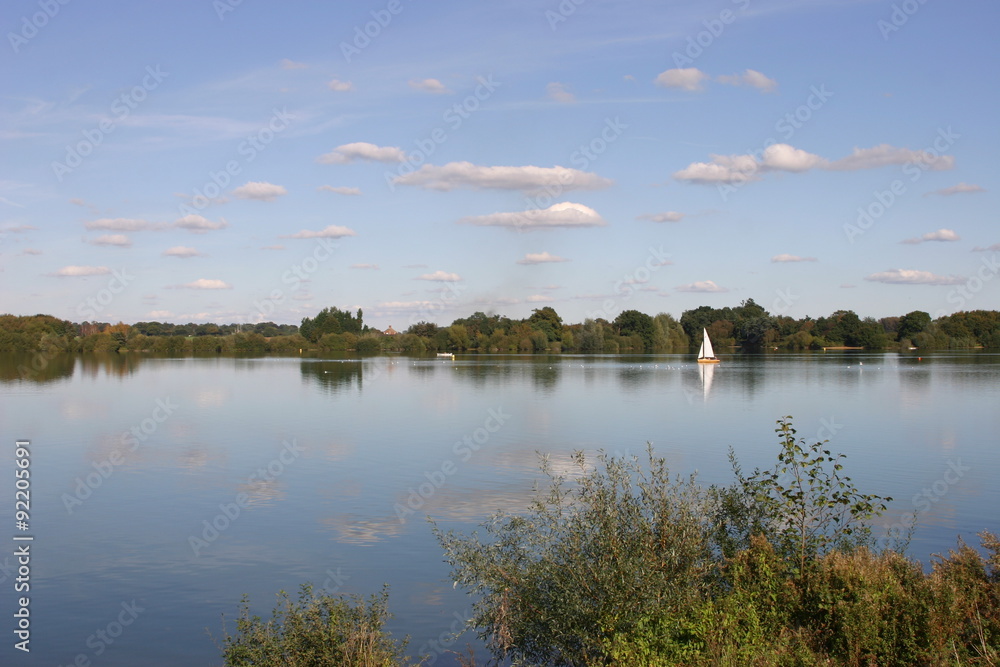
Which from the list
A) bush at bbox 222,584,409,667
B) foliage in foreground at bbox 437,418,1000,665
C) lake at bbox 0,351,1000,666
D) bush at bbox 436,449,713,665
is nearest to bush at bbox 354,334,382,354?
lake at bbox 0,351,1000,666

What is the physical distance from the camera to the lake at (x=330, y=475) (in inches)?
500

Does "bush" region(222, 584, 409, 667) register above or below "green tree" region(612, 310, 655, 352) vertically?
below

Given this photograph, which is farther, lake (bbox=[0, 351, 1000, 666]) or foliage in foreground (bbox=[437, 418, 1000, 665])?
lake (bbox=[0, 351, 1000, 666])

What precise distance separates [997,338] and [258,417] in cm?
13438

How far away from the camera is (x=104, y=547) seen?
51.5 feet

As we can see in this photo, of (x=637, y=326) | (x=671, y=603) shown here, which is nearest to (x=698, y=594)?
(x=671, y=603)

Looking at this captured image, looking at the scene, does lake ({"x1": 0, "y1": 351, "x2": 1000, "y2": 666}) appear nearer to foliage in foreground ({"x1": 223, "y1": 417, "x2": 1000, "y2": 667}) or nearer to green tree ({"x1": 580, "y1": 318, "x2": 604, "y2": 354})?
foliage in foreground ({"x1": 223, "y1": 417, "x2": 1000, "y2": 667})

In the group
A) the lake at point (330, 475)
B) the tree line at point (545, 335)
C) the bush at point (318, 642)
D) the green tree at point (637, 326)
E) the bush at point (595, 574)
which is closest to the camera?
the bush at point (318, 642)

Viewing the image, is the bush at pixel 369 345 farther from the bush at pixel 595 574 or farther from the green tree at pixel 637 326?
the bush at pixel 595 574

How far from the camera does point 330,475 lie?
22.5 meters

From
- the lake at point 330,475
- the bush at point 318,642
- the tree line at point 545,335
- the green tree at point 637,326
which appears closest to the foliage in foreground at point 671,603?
the bush at point 318,642

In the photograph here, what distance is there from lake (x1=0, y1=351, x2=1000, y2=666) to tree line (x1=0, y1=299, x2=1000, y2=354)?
8795 centimetres

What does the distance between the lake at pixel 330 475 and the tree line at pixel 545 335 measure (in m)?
88.0

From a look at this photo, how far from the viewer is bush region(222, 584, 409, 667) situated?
28.5 feet
